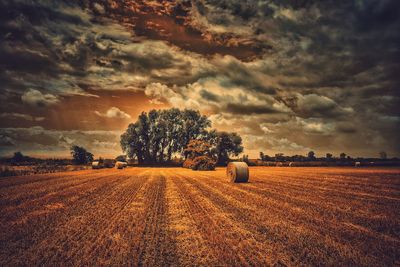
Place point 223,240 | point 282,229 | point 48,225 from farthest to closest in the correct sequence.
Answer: point 48,225 → point 282,229 → point 223,240

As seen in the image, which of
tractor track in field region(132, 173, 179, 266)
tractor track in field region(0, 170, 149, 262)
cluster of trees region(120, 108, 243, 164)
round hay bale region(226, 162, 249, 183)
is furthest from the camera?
cluster of trees region(120, 108, 243, 164)

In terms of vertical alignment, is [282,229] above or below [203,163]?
below

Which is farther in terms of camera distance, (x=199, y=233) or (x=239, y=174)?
(x=239, y=174)

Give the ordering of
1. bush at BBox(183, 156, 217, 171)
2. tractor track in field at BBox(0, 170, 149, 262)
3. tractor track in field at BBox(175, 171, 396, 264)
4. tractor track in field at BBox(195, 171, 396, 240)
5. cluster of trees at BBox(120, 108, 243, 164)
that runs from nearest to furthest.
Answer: tractor track in field at BBox(175, 171, 396, 264) → tractor track in field at BBox(0, 170, 149, 262) → tractor track in field at BBox(195, 171, 396, 240) → bush at BBox(183, 156, 217, 171) → cluster of trees at BBox(120, 108, 243, 164)

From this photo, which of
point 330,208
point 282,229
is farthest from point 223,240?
point 330,208

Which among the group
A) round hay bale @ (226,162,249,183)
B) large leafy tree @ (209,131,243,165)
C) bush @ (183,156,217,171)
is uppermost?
large leafy tree @ (209,131,243,165)

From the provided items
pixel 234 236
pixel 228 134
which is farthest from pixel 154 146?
pixel 234 236

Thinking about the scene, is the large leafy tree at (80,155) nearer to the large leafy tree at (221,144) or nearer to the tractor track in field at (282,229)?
the large leafy tree at (221,144)

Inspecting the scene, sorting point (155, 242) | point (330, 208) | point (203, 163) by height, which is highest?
point (203, 163)

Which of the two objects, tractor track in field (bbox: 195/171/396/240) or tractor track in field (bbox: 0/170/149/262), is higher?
tractor track in field (bbox: 195/171/396/240)

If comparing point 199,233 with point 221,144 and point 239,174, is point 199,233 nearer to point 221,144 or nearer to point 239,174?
point 239,174

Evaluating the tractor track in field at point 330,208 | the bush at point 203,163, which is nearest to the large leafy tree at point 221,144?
the bush at point 203,163

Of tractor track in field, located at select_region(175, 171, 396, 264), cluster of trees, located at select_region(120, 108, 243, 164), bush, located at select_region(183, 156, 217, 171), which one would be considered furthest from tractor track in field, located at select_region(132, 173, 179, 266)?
cluster of trees, located at select_region(120, 108, 243, 164)

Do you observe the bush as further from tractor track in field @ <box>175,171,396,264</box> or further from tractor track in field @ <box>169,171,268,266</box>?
tractor track in field @ <box>169,171,268,266</box>
